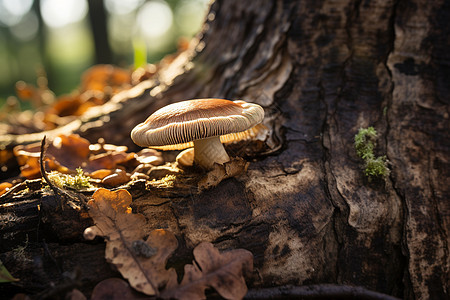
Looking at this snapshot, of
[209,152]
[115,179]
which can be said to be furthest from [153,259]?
[209,152]

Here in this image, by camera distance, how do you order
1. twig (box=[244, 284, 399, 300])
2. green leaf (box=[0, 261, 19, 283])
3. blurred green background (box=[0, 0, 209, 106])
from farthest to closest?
blurred green background (box=[0, 0, 209, 106]), twig (box=[244, 284, 399, 300]), green leaf (box=[0, 261, 19, 283])

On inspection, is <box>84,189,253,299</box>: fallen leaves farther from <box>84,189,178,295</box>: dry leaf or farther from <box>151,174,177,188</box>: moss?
<box>151,174,177,188</box>: moss

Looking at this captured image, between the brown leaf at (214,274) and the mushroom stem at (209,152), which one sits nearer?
the brown leaf at (214,274)

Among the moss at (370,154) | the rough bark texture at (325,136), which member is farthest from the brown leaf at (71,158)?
the moss at (370,154)

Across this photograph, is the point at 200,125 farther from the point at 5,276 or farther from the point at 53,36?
the point at 53,36

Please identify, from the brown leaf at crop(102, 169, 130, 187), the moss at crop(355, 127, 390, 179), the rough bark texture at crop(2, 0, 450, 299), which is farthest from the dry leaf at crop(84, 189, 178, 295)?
the moss at crop(355, 127, 390, 179)

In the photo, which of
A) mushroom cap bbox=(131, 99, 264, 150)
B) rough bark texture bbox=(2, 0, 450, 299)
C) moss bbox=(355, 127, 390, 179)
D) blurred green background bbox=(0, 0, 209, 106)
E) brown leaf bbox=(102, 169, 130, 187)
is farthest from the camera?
blurred green background bbox=(0, 0, 209, 106)

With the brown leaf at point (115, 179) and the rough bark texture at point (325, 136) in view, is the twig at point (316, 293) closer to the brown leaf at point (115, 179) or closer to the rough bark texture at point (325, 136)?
the rough bark texture at point (325, 136)
